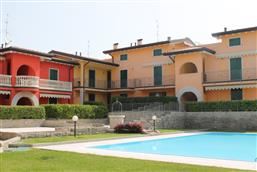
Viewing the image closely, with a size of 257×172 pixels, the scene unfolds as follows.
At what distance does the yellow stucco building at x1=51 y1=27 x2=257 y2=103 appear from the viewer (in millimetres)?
32875

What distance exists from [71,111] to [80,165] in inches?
806

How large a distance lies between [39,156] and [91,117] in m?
20.4

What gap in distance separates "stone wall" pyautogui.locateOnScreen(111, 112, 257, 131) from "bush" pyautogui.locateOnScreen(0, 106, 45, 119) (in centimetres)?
738

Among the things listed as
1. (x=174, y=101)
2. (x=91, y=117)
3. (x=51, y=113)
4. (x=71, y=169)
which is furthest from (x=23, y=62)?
(x=71, y=169)

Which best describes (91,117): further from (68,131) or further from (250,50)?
(250,50)

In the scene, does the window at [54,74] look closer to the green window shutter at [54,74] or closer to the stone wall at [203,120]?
the green window shutter at [54,74]

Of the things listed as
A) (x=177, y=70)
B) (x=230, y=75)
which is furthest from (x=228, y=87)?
(x=177, y=70)

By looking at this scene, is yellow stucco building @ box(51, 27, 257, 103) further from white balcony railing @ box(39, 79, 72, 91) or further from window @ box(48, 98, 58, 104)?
window @ box(48, 98, 58, 104)

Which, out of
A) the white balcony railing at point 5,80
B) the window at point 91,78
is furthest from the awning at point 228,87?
the white balcony railing at point 5,80

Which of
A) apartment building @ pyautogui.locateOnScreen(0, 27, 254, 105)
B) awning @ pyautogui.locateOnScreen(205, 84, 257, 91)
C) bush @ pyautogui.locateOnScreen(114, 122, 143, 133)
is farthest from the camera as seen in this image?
apartment building @ pyautogui.locateOnScreen(0, 27, 254, 105)

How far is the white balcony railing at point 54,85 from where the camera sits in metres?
33.3

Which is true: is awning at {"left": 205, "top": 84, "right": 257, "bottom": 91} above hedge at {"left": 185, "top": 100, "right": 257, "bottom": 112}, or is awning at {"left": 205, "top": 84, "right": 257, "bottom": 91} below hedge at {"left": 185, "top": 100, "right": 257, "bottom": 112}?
above

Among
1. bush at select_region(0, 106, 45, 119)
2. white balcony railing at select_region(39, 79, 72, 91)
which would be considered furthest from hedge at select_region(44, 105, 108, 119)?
white balcony railing at select_region(39, 79, 72, 91)

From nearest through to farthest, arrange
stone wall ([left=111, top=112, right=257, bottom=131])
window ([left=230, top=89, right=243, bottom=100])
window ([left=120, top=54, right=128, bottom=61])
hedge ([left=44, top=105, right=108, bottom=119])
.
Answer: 1. stone wall ([left=111, top=112, right=257, bottom=131])
2. hedge ([left=44, top=105, right=108, bottom=119])
3. window ([left=230, top=89, right=243, bottom=100])
4. window ([left=120, top=54, right=128, bottom=61])
